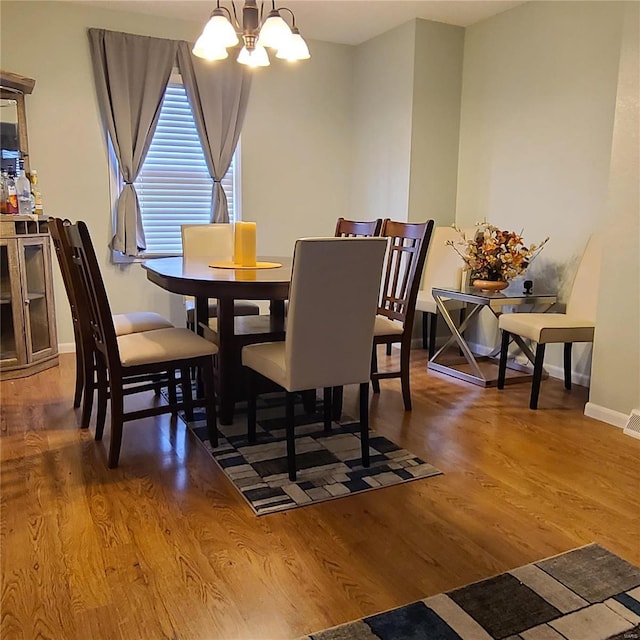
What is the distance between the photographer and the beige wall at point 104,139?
4.25 metres

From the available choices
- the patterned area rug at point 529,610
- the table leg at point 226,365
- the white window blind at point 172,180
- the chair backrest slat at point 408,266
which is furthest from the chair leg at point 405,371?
the white window blind at point 172,180

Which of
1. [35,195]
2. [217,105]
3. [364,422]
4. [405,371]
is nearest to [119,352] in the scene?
[364,422]

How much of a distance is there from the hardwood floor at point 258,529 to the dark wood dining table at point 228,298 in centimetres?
39

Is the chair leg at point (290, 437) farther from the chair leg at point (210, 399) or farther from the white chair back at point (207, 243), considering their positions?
the white chair back at point (207, 243)

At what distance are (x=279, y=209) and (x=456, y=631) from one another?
408cm

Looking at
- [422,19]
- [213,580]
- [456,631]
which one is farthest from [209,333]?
[422,19]

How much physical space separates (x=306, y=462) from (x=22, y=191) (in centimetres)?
280

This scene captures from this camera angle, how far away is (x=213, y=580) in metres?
1.80

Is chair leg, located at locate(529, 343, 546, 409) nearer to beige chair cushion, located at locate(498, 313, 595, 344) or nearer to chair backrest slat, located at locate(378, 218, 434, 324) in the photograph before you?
beige chair cushion, located at locate(498, 313, 595, 344)

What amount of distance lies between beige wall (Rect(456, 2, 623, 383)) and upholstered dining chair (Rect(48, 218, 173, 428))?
8.61 ft

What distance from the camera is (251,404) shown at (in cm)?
275

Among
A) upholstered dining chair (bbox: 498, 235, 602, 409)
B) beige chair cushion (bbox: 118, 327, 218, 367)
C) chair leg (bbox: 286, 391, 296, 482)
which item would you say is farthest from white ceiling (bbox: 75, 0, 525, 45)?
chair leg (bbox: 286, 391, 296, 482)

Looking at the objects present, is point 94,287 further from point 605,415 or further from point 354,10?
point 354,10

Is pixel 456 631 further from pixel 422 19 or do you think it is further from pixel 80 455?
pixel 422 19
